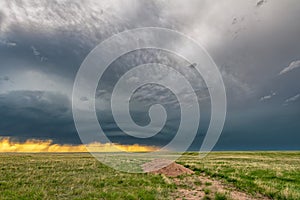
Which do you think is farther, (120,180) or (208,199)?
(120,180)

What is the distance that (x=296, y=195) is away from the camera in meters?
14.1

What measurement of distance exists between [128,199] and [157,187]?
3.88 metres

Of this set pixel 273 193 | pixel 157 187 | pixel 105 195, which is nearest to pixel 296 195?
pixel 273 193

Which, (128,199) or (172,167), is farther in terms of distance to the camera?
(172,167)

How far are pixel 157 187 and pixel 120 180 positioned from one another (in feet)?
13.2

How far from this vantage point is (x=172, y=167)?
26.7 m

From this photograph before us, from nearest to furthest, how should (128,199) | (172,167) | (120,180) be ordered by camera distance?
1. (128,199)
2. (120,180)
3. (172,167)

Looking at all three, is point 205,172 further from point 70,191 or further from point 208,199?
point 70,191

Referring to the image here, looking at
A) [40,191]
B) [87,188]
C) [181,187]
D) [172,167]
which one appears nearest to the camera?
[40,191]

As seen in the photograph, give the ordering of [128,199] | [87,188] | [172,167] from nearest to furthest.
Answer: [128,199] < [87,188] < [172,167]

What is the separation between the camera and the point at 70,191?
1530 cm

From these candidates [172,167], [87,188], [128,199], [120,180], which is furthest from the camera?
[172,167]

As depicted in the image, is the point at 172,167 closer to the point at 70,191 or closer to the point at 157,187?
the point at 157,187

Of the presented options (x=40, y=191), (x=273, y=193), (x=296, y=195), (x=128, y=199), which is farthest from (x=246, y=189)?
(x=40, y=191)
